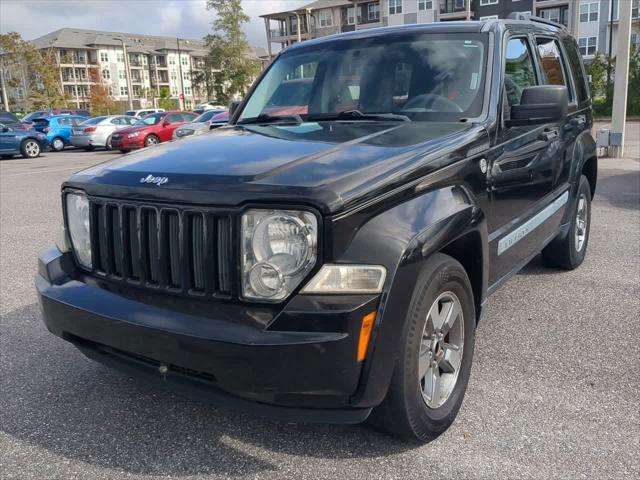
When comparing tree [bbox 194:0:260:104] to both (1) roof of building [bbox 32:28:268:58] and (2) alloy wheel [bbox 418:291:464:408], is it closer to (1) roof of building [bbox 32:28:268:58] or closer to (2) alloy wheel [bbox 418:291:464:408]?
(1) roof of building [bbox 32:28:268:58]

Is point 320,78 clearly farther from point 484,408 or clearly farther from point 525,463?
point 525,463

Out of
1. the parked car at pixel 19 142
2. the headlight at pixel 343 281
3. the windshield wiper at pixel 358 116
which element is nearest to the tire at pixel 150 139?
the parked car at pixel 19 142

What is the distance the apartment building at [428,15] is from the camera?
2384 inches

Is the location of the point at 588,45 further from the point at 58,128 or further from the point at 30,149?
the point at 30,149

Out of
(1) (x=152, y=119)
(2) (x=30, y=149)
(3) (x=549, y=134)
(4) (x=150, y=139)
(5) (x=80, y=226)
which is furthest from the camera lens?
(1) (x=152, y=119)

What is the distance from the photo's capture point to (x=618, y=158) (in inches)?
551

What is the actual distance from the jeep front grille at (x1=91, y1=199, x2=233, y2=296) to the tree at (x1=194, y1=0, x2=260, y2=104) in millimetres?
63372

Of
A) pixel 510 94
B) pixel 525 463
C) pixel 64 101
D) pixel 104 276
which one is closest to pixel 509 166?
pixel 510 94

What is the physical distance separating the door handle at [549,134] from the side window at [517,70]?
34 centimetres

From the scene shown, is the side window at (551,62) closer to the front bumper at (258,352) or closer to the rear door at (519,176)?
the rear door at (519,176)

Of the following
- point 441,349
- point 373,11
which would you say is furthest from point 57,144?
point 373,11

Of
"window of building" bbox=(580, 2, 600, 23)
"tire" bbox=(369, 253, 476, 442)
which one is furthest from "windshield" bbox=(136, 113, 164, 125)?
"window of building" bbox=(580, 2, 600, 23)

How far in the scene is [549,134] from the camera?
14.1 feet

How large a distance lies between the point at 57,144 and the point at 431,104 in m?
26.0
